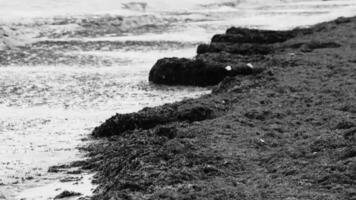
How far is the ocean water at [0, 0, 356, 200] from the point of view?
11.8m

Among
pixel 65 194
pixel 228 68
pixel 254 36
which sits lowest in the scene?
pixel 65 194

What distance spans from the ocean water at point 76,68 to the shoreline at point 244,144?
2.88ft

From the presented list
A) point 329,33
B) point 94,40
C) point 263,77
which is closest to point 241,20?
point 94,40

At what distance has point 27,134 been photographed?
13477mm

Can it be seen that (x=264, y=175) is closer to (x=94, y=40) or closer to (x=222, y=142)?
(x=222, y=142)

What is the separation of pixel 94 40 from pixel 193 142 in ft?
68.0

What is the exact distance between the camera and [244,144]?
34.0 feet

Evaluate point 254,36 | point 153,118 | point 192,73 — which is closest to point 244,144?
point 153,118

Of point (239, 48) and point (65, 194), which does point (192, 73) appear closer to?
point (239, 48)

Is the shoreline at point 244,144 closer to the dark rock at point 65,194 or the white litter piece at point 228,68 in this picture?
the dark rock at point 65,194

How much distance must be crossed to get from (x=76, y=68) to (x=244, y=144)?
41.8ft

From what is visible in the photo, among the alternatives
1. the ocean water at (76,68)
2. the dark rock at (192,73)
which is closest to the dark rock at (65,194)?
the ocean water at (76,68)

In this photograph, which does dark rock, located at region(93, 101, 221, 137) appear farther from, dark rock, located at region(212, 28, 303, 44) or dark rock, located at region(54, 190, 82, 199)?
dark rock, located at region(212, 28, 303, 44)

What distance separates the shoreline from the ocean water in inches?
34.6
